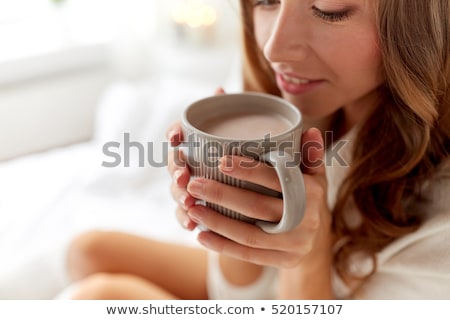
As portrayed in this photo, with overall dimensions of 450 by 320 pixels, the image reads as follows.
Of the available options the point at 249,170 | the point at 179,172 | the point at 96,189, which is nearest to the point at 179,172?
the point at 179,172

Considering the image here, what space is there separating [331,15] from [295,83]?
5.0 inches

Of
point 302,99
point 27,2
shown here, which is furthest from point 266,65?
point 27,2

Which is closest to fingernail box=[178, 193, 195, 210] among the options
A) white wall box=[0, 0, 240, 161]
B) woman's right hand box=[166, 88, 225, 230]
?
woman's right hand box=[166, 88, 225, 230]

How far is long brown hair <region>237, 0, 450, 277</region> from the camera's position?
0.61 meters

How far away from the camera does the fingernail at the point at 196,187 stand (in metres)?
0.58

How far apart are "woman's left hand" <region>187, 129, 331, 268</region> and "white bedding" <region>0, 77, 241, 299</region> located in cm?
42

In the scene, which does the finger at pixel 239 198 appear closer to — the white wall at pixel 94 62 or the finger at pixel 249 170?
the finger at pixel 249 170

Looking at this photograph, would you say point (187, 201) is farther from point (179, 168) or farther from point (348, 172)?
point (348, 172)

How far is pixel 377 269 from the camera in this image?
77 cm

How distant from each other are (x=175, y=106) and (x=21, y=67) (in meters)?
0.60

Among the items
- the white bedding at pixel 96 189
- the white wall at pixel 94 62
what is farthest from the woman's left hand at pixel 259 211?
the white wall at pixel 94 62

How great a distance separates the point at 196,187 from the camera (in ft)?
1.91
